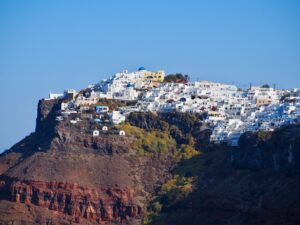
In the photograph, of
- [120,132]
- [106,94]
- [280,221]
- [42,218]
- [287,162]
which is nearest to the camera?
[280,221]

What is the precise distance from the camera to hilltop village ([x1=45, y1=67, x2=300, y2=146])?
139625mm

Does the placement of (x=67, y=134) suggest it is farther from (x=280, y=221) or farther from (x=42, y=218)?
(x=280, y=221)

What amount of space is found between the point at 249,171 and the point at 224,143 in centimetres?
1000

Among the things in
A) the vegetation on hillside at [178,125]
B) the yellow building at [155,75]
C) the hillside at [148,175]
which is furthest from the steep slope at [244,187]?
the yellow building at [155,75]

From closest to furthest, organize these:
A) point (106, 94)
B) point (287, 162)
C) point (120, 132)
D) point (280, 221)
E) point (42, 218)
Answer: point (280, 221) → point (287, 162) → point (42, 218) → point (120, 132) → point (106, 94)

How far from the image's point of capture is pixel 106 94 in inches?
6142

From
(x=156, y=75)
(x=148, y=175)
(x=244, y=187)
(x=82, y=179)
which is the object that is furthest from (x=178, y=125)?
(x=244, y=187)

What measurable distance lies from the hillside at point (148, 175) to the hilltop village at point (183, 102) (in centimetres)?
155

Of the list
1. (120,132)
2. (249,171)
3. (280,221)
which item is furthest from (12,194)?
(280,221)

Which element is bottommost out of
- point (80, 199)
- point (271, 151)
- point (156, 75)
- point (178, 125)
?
point (80, 199)

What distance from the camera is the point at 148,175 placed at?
139 metres

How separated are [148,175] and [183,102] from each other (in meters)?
13.4

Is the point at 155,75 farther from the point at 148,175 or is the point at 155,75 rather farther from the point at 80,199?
the point at 80,199

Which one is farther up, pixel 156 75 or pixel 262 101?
pixel 156 75
